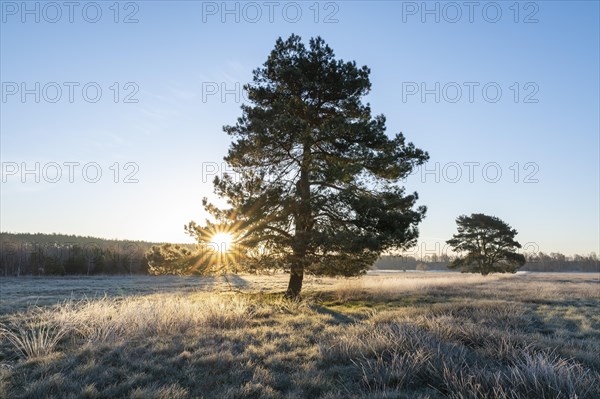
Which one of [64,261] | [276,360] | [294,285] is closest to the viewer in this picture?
[276,360]

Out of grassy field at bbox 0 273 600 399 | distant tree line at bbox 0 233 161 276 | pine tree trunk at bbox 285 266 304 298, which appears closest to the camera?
grassy field at bbox 0 273 600 399

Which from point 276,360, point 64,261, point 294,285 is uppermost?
point 276,360

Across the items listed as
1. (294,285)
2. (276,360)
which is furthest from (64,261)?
(276,360)

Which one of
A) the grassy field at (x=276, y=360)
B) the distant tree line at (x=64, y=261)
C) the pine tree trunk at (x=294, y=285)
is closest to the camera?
the grassy field at (x=276, y=360)

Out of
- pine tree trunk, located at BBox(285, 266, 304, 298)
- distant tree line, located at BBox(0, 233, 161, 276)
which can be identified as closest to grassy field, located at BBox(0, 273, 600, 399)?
pine tree trunk, located at BBox(285, 266, 304, 298)

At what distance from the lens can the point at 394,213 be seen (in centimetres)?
1511

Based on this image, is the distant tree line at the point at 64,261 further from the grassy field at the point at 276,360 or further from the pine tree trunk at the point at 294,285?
the grassy field at the point at 276,360

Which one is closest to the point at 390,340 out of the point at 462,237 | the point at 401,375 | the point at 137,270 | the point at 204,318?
the point at 401,375

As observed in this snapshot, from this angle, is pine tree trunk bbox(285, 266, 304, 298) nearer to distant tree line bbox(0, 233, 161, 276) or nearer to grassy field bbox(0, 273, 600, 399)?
grassy field bbox(0, 273, 600, 399)

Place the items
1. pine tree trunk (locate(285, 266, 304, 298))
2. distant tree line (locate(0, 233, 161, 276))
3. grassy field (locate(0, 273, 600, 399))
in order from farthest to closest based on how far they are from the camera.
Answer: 1. distant tree line (locate(0, 233, 161, 276))
2. pine tree trunk (locate(285, 266, 304, 298))
3. grassy field (locate(0, 273, 600, 399))

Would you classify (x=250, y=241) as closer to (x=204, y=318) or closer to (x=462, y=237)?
(x=204, y=318)

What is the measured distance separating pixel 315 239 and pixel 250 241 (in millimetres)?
3192

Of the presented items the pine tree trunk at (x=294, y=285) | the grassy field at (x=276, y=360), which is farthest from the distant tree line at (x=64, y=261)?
the grassy field at (x=276, y=360)

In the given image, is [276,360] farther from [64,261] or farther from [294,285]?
[64,261]
